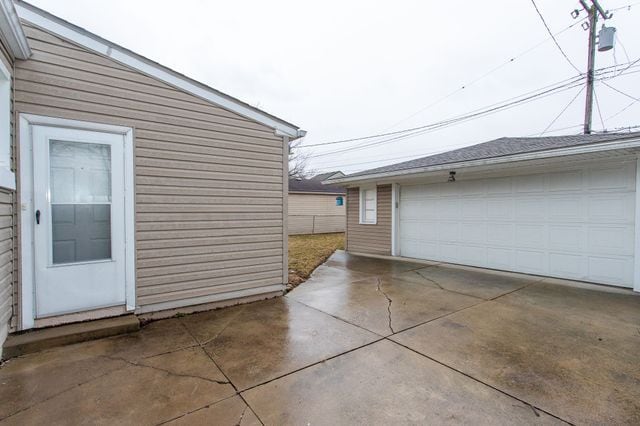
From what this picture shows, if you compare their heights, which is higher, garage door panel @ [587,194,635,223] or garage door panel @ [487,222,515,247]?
garage door panel @ [587,194,635,223]

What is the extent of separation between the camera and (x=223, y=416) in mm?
1837

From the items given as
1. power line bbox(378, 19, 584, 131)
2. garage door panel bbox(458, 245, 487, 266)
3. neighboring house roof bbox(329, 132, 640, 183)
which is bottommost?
garage door panel bbox(458, 245, 487, 266)

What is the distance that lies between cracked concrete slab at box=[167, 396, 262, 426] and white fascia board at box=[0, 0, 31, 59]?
2.98 metres

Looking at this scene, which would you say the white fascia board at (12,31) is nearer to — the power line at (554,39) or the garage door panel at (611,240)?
the garage door panel at (611,240)

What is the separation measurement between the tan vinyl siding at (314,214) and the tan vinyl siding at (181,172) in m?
10.8

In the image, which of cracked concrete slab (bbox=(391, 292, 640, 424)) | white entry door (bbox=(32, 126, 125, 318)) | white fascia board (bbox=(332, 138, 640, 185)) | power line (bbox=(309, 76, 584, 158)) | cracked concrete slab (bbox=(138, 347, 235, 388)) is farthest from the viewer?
power line (bbox=(309, 76, 584, 158))

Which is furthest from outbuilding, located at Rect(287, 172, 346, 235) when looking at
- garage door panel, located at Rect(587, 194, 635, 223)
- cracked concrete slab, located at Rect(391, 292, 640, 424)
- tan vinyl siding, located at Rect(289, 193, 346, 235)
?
cracked concrete slab, located at Rect(391, 292, 640, 424)

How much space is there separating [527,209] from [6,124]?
25.9 ft

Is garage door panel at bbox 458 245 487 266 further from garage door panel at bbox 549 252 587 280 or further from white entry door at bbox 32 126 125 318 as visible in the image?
white entry door at bbox 32 126 125 318

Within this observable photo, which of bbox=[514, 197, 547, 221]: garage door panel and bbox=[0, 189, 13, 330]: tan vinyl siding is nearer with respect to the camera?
bbox=[0, 189, 13, 330]: tan vinyl siding

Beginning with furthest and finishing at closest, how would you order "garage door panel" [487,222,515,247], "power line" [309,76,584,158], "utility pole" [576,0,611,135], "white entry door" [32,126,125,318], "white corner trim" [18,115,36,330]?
"power line" [309,76,584,158] → "utility pole" [576,0,611,135] → "garage door panel" [487,222,515,247] → "white entry door" [32,126,125,318] → "white corner trim" [18,115,36,330]

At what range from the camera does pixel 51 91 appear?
9.82 feet

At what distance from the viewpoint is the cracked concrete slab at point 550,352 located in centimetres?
200

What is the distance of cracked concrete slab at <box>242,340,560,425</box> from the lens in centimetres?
183
